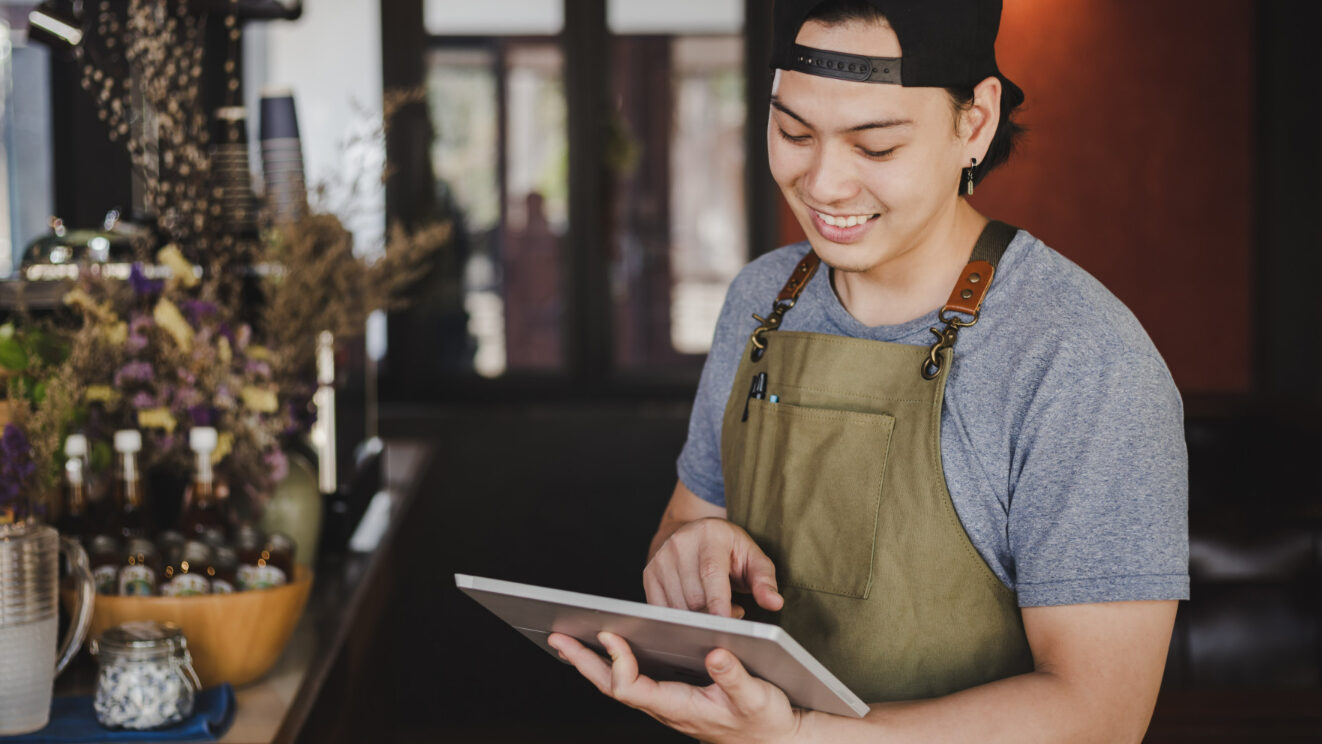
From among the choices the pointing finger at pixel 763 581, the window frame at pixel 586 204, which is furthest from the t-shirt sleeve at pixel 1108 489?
the window frame at pixel 586 204

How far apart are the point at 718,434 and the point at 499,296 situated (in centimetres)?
426

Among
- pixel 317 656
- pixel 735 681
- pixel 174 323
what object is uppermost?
pixel 174 323

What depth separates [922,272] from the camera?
122 centimetres

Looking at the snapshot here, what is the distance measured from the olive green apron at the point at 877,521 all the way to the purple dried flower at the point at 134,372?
2.74ft

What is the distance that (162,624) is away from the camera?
131cm

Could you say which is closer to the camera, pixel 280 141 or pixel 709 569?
pixel 709 569

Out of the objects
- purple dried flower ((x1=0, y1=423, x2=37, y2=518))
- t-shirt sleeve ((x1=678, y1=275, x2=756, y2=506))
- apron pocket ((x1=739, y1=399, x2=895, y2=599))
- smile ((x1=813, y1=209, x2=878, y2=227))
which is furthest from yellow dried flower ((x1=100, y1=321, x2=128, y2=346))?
smile ((x1=813, y1=209, x2=878, y2=227))

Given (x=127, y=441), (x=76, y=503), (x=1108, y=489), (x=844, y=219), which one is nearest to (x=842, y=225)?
(x=844, y=219)

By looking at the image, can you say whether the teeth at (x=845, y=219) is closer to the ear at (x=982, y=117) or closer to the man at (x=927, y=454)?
the man at (x=927, y=454)

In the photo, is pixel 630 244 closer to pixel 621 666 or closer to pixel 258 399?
pixel 258 399

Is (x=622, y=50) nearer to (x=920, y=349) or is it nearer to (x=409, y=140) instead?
(x=409, y=140)

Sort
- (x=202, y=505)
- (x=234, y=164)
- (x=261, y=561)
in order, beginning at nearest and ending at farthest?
(x=261, y=561) < (x=202, y=505) < (x=234, y=164)

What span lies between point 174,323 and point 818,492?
93 cm

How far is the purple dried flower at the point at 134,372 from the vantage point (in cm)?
161
